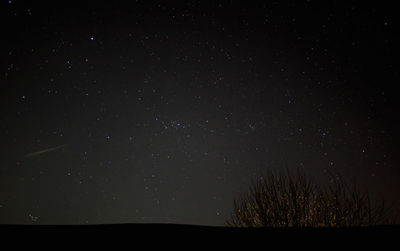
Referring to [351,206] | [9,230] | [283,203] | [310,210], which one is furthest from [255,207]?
[9,230]

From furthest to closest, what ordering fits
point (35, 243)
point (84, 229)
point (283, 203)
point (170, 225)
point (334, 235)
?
point (283, 203) → point (170, 225) → point (84, 229) → point (334, 235) → point (35, 243)

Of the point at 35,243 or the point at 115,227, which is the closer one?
the point at 35,243

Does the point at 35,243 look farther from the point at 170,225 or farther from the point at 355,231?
the point at 355,231

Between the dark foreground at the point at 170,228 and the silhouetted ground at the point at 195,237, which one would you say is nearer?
the silhouetted ground at the point at 195,237

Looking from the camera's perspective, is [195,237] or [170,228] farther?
[170,228]

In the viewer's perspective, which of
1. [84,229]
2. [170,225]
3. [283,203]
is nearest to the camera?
[84,229]

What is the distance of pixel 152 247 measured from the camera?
7.68ft

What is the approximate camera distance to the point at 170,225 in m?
2.96

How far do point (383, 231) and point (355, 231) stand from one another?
0.83 ft

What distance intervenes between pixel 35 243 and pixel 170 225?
1328mm

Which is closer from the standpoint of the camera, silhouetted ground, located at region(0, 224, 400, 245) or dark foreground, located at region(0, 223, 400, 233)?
silhouetted ground, located at region(0, 224, 400, 245)

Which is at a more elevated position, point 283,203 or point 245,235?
point 283,203

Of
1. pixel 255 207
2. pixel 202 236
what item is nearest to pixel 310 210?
pixel 255 207

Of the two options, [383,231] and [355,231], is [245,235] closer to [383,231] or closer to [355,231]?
[355,231]
